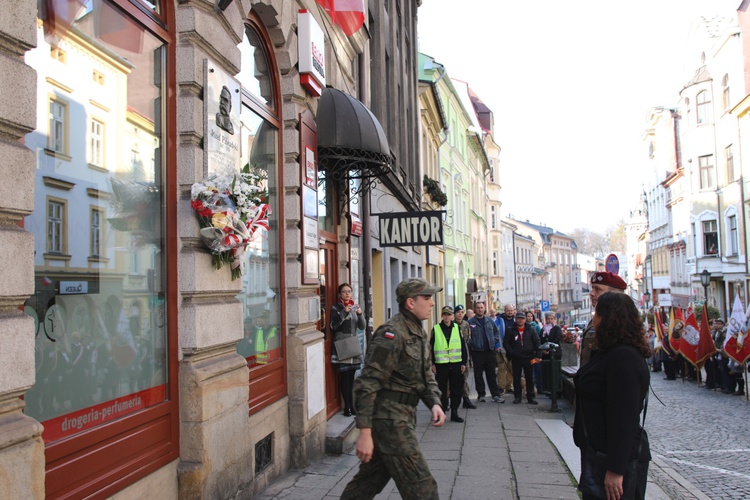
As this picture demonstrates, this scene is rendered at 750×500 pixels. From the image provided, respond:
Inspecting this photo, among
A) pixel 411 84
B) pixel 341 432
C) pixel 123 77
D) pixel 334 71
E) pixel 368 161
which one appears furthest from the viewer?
pixel 411 84

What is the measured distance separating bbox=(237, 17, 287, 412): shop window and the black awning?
3.30 feet

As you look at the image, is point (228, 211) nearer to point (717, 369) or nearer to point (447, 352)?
point (447, 352)

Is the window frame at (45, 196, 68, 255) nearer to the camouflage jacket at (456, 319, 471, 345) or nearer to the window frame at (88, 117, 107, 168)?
the window frame at (88, 117, 107, 168)

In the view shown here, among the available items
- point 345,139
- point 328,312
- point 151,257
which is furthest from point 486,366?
point 151,257

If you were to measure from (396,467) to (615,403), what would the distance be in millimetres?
Result: 1409

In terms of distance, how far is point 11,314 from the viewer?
10.2 ft

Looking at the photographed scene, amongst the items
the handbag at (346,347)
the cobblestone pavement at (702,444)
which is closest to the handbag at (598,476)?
the cobblestone pavement at (702,444)

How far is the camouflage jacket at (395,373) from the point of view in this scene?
4.13 meters

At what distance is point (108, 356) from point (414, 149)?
16669 millimetres

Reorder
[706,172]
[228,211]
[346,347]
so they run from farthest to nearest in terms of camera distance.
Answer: [706,172], [346,347], [228,211]

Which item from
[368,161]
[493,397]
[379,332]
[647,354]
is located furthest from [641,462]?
[493,397]

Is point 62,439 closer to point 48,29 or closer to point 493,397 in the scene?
point 48,29

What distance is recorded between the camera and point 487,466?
695 centimetres

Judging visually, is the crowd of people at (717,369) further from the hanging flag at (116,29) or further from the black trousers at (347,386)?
the hanging flag at (116,29)
